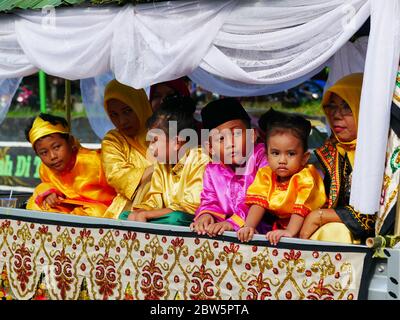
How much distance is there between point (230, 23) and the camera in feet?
13.3

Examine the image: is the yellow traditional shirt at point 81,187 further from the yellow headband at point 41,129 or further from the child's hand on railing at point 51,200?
the yellow headband at point 41,129

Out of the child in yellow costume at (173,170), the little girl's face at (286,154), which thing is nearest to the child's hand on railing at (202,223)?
the child in yellow costume at (173,170)

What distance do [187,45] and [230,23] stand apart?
303 millimetres

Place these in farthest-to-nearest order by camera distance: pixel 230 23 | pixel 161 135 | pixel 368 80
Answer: pixel 161 135 → pixel 230 23 → pixel 368 80

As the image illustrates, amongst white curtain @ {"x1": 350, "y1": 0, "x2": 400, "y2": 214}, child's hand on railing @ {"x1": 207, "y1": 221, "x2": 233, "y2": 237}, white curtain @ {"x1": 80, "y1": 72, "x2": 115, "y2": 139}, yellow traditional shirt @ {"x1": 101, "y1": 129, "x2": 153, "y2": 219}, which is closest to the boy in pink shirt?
child's hand on railing @ {"x1": 207, "y1": 221, "x2": 233, "y2": 237}

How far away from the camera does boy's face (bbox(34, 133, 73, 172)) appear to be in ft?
17.6

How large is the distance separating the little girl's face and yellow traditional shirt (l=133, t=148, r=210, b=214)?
646 millimetres

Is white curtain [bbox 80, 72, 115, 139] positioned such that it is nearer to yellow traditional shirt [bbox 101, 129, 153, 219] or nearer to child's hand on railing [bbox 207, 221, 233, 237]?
yellow traditional shirt [bbox 101, 129, 153, 219]

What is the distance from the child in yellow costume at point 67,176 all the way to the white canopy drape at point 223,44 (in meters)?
0.55

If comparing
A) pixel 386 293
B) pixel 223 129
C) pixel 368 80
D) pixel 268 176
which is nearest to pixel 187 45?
pixel 223 129

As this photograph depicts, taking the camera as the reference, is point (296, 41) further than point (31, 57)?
No

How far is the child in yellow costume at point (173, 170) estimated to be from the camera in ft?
15.1

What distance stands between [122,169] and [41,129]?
0.70 m

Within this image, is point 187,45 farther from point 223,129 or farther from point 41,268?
point 41,268
